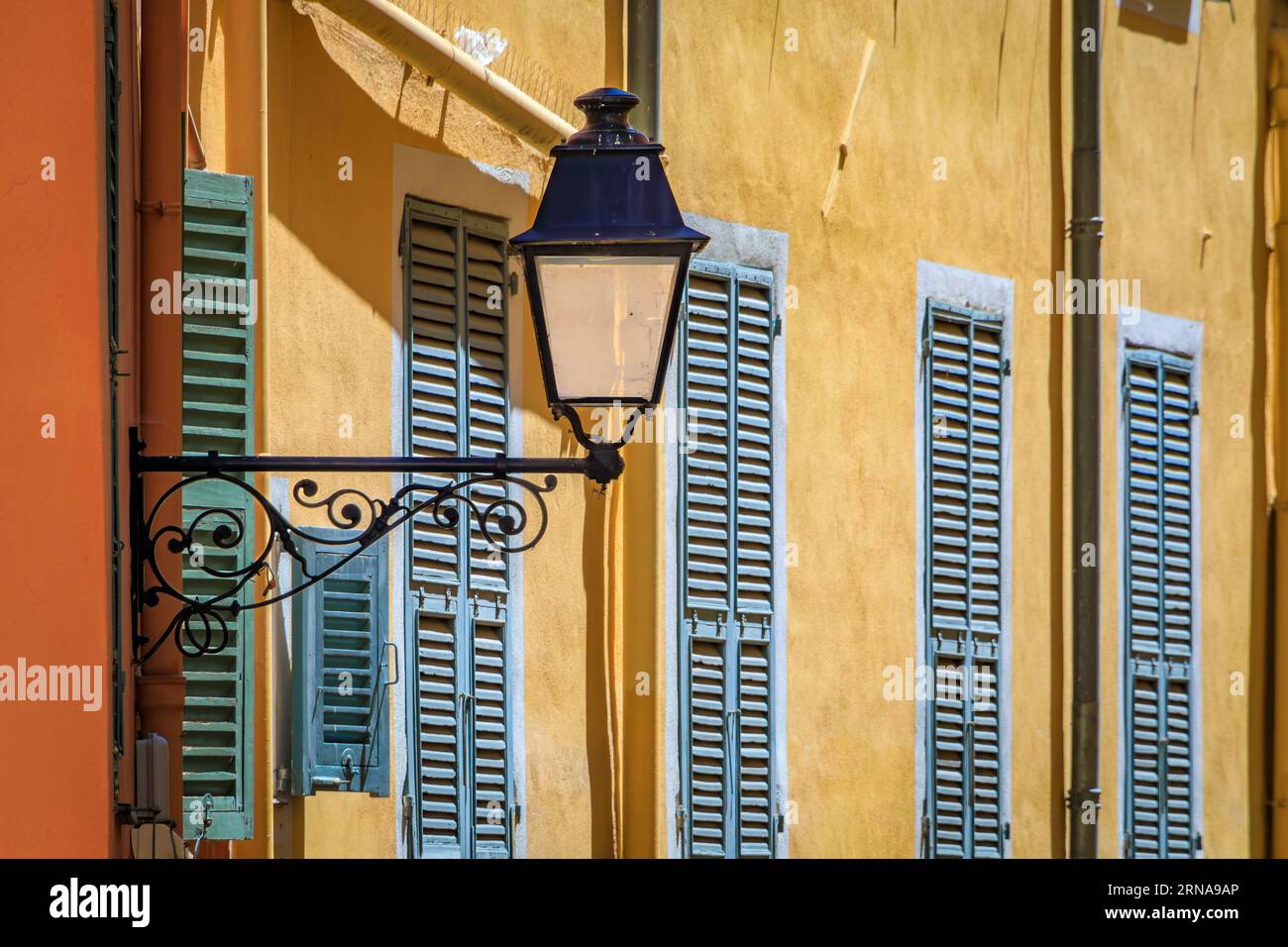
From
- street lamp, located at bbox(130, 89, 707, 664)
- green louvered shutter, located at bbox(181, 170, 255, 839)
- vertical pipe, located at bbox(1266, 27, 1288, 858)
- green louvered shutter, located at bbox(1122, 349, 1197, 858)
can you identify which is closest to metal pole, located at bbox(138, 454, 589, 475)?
street lamp, located at bbox(130, 89, 707, 664)

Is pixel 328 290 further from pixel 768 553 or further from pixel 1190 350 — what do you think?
pixel 1190 350

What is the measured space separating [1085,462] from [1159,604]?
106 centimetres

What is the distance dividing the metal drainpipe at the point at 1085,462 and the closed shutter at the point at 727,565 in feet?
7.85

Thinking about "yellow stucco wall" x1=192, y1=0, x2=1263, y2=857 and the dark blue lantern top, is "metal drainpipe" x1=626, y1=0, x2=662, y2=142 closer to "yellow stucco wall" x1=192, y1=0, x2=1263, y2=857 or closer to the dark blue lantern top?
"yellow stucco wall" x1=192, y1=0, x2=1263, y2=857

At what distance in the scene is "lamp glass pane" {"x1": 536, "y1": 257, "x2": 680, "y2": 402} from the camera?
18.5 ft

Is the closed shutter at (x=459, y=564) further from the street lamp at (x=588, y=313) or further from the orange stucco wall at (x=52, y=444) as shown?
the orange stucco wall at (x=52, y=444)

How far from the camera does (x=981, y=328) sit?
12.2 meters

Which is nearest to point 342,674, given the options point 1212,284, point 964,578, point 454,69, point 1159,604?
point 454,69

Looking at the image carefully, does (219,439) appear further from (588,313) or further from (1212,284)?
(1212,284)

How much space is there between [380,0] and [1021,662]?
4928 millimetres

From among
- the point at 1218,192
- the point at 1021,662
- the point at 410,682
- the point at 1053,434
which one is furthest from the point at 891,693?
the point at 1218,192

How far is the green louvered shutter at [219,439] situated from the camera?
25.5ft

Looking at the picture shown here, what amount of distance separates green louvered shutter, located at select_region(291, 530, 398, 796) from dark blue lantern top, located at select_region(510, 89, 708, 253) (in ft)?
10.4

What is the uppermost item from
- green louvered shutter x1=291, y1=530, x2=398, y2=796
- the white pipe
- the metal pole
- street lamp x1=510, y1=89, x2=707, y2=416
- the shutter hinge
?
the white pipe
